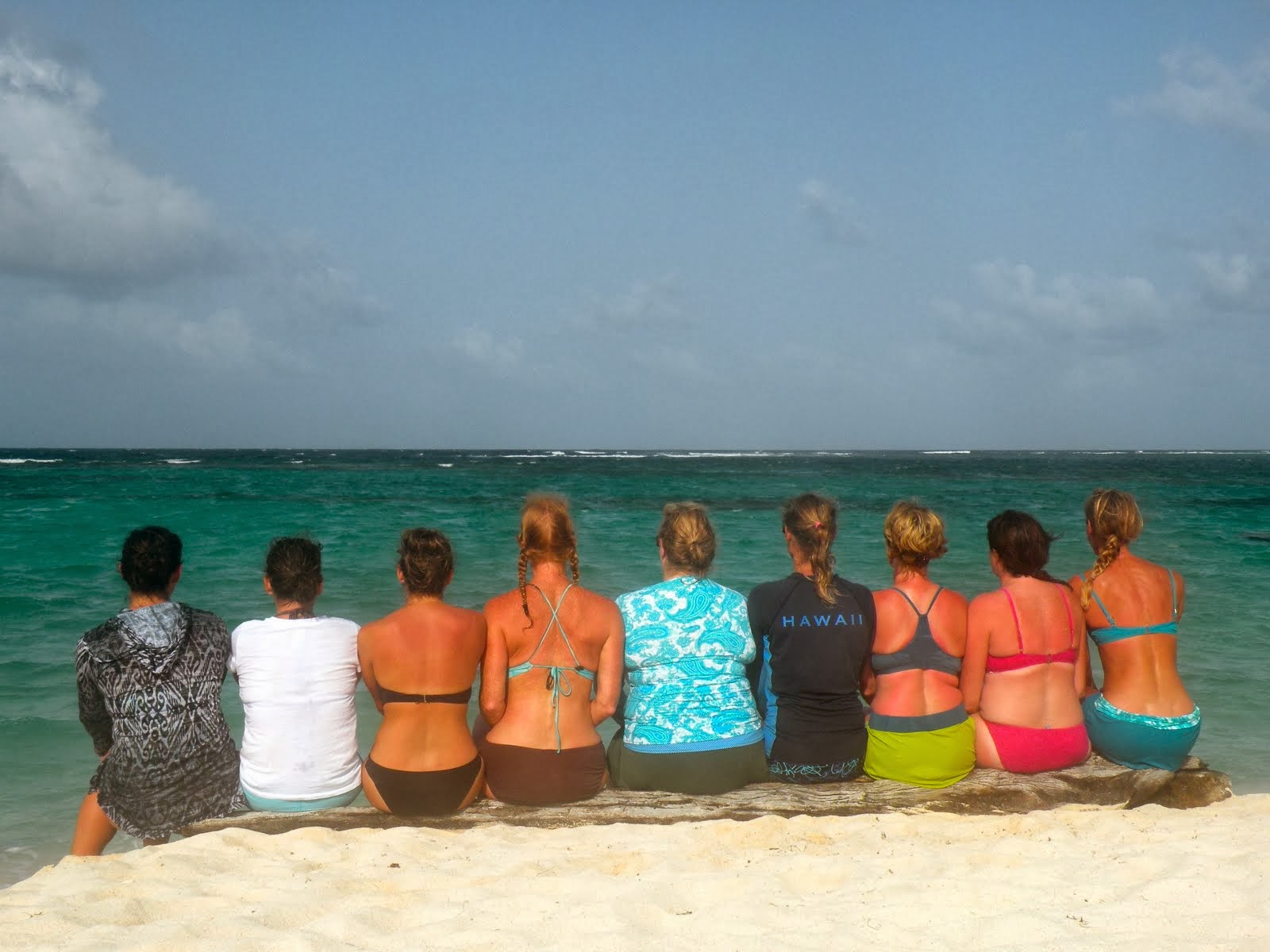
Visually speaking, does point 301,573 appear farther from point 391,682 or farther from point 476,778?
point 476,778

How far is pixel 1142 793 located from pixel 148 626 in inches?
163

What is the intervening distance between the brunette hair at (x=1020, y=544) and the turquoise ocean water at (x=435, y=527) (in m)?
2.89

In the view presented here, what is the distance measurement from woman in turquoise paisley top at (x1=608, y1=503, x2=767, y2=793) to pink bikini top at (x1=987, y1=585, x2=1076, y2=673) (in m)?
1.08

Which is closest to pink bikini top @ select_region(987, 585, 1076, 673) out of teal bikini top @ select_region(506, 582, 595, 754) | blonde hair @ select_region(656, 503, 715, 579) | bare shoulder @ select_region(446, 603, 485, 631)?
blonde hair @ select_region(656, 503, 715, 579)

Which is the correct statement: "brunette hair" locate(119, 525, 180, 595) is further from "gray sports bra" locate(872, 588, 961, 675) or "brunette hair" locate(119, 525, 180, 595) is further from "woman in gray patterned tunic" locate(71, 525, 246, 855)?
"gray sports bra" locate(872, 588, 961, 675)

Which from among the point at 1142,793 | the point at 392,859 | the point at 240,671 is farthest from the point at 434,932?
the point at 1142,793

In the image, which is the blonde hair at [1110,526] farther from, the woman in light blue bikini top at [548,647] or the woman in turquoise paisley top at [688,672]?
the woman in light blue bikini top at [548,647]

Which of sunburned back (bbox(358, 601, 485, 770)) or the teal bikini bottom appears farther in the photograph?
the teal bikini bottom

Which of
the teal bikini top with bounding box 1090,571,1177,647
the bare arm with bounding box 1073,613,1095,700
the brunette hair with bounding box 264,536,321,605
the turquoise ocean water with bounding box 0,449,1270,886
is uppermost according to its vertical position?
the brunette hair with bounding box 264,536,321,605

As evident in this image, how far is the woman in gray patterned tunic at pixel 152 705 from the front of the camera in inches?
147

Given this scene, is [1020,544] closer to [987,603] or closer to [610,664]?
[987,603]

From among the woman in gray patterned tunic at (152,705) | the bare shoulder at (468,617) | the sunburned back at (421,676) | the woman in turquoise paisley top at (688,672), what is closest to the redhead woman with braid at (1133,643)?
the woman in turquoise paisley top at (688,672)

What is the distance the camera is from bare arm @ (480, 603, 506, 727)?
12.6 ft

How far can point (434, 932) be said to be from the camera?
9.64 ft
